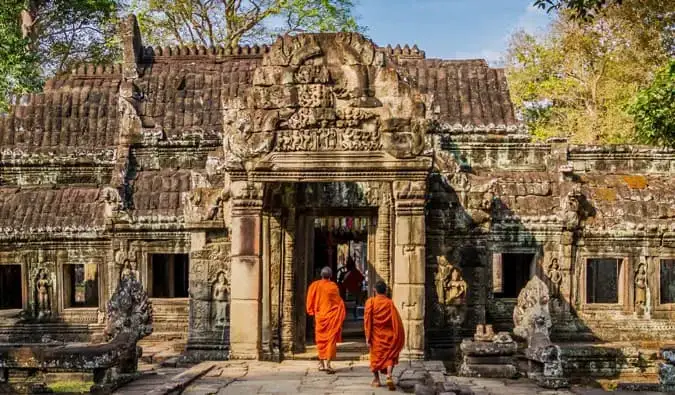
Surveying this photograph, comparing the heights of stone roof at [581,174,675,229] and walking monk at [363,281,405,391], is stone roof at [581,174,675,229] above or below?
above

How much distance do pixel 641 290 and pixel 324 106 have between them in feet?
28.8

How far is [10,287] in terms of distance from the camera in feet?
65.7

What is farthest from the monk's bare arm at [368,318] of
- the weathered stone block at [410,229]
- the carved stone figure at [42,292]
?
the carved stone figure at [42,292]

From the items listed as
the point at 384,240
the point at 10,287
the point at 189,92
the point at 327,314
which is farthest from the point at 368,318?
the point at 10,287

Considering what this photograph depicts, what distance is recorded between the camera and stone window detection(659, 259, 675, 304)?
18516 mm

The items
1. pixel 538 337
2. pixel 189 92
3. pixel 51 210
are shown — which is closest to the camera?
pixel 538 337

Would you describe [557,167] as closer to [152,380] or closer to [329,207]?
[329,207]

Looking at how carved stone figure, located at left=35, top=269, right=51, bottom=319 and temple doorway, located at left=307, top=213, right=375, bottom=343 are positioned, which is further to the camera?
carved stone figure, located at left=35, top=269, right=51, bottom=319

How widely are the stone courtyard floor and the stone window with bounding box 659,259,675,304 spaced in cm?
757

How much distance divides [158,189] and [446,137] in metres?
5.71

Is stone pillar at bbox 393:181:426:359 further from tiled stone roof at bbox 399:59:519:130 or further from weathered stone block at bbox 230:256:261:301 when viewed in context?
tiled stone roof at bbox 399:59:519:130

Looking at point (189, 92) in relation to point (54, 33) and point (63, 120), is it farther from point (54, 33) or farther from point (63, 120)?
point (54, 33)

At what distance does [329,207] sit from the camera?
47.6 feet

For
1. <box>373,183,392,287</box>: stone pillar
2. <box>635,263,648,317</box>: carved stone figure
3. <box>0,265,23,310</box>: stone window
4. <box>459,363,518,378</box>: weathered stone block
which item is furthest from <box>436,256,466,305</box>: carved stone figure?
<box>0,265,23,310</box>: stone window
